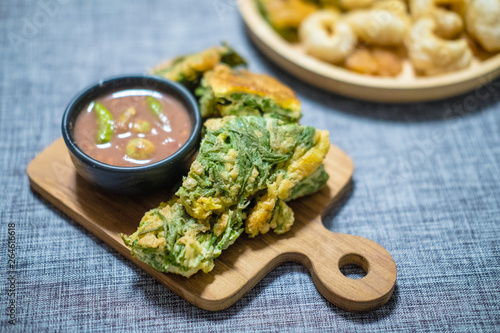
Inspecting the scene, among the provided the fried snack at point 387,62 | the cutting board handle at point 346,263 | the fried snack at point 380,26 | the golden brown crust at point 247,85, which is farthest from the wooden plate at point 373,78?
the cutting board handle at point 346,263

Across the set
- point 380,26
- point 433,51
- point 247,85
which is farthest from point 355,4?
point 247,85

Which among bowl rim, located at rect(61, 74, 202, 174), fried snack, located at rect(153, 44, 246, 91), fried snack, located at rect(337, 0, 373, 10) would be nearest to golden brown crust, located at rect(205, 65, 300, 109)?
fried snack, located at rect(153, 44, 246, 91)

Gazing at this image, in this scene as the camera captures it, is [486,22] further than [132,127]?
Yes

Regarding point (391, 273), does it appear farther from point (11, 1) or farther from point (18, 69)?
point (11, 1)

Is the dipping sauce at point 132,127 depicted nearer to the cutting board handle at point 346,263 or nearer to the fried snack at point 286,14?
the cutting board handle at point 346,263

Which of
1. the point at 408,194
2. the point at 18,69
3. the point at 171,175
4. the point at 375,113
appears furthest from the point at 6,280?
the point at 375,113

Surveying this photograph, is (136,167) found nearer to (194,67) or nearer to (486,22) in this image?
(194,67)

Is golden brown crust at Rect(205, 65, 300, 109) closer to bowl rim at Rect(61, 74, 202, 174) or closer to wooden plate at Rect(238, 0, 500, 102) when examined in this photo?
bowl rim at Rect(61, 74, 202, 174)
